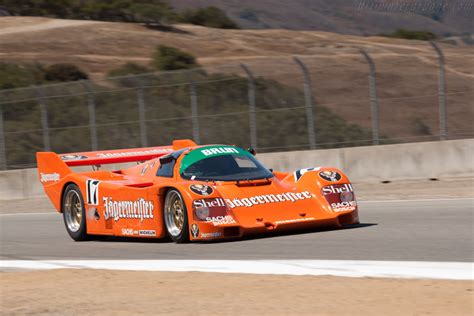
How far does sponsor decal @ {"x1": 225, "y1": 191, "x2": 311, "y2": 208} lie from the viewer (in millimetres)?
10773

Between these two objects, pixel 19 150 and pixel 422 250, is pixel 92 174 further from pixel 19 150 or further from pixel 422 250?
pixel 19 150

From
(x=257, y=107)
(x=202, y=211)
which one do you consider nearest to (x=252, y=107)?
(x=257, y=107)

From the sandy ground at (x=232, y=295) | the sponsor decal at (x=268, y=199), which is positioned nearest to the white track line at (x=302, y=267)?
the sandy ground at (x=232, y=295)

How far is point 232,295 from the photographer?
749cm

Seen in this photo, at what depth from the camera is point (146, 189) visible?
11.4 meters

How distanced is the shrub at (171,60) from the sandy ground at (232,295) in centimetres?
4841

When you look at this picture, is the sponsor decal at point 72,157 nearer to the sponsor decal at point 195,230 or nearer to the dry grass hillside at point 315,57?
the sponsor decal at point 195,230

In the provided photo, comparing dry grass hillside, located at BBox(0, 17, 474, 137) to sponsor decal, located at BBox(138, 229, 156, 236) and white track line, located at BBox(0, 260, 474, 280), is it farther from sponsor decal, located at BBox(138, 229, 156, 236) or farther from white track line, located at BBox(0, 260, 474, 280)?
white track line, located at BBox(0, 260, 474, 280)

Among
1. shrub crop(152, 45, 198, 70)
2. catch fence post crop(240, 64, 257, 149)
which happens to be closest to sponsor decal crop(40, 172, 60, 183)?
catch fence post crop(240, 64, 257, 149)

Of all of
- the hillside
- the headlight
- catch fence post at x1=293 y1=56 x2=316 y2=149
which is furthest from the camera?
the hillside

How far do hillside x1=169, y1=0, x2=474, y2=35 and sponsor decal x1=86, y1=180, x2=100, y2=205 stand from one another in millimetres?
139956

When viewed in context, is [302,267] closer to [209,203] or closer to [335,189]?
[209,203]

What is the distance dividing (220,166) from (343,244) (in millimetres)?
2174

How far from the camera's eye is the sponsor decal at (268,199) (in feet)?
35.3
